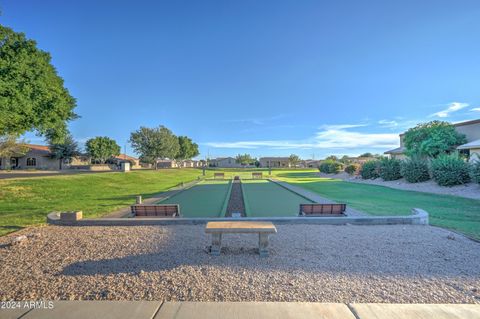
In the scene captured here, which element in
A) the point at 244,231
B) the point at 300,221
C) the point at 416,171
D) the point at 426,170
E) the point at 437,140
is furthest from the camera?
the point at 437,140

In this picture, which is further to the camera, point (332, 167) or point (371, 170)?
point (332, 167)

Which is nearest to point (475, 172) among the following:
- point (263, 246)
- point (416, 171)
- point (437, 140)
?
point (416, 171)

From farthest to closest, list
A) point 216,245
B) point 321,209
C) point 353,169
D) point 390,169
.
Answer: point 353,169, point 390,169, point 321,209, point 216,245

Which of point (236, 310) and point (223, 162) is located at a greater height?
point (223, 162)

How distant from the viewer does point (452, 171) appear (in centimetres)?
1744

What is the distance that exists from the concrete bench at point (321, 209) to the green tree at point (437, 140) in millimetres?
24011

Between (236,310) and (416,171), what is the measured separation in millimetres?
22819

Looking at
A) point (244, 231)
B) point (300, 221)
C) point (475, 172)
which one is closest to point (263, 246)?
point (244, 231)

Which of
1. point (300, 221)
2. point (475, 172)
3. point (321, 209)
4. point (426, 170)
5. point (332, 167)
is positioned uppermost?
point (332, 167)

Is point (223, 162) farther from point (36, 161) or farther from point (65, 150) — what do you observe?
point (36, 161)

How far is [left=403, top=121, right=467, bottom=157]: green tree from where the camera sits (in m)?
26.3

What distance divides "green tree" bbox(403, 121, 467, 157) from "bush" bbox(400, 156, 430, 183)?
22.3 ft

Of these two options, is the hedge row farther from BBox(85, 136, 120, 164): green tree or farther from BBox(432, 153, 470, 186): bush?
BBox(85, 136, 120, 164): green tree

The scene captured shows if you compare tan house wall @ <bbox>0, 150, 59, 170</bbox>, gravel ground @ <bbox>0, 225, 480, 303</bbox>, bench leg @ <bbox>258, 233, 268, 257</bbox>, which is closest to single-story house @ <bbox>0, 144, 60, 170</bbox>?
tan house wall @ <bbox>0, 150, 59, 170</bbox>
